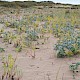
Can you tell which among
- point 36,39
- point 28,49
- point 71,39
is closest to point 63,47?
point 71,39

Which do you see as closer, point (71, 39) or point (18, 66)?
point (18, 66)

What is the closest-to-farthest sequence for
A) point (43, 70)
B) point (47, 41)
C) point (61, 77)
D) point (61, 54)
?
1. point (61, 77)
2. point (43, 70)
3. point (61, 54)
4. point (47, 41)

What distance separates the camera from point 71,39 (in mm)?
5473

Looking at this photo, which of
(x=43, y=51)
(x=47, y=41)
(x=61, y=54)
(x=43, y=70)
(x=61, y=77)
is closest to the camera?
(x=61, y=77)

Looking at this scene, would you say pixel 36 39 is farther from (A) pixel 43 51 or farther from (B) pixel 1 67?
(B) pixel 1 67

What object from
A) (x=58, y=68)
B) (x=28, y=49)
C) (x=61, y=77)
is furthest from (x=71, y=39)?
(x=61, y=77)

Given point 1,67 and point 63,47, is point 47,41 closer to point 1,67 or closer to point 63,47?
point 63,47

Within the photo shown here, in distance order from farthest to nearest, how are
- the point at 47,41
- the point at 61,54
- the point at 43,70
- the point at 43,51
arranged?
1. the point at 47,41
2. the point at 43,51
3. the point at 61,54
4. the point at 43,70

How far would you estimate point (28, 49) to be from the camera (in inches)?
220

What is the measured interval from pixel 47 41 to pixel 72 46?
60.8 inches

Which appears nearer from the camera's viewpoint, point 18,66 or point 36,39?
point 18,66

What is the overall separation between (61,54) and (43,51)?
0.72 meters

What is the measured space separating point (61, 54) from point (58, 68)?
58 centimetres

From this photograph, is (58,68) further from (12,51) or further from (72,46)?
(12,51)
